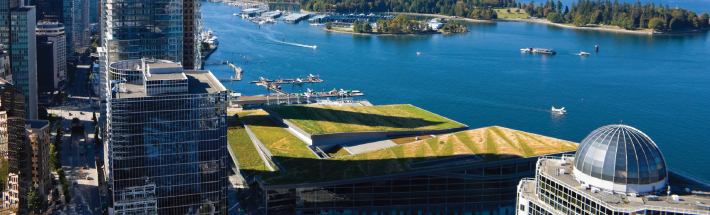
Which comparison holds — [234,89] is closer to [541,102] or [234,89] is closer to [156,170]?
[541,102]

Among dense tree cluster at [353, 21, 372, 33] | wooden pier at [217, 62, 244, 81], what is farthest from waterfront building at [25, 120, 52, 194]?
dense tree cluster at [353, 21, 372, 33]

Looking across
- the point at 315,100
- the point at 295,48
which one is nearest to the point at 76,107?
the point at 315,100

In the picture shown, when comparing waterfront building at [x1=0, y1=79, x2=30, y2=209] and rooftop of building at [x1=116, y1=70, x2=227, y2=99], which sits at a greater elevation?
rooftop of building at [x1=116, y1=70, x2=227, y2=99]

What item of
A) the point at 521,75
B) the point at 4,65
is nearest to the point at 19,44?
A: the point at 4,65

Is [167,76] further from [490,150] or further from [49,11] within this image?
[49,11]

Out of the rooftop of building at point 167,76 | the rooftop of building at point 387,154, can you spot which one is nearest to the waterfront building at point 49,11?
the rooftop of building at point 387,154

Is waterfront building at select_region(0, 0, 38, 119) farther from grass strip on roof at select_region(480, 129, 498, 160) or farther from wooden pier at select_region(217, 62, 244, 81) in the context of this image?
grass strip on roof at select_region(480, 129, 498, 160)

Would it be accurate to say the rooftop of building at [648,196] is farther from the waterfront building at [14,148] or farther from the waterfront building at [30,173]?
the waterfront building at [14,148]
